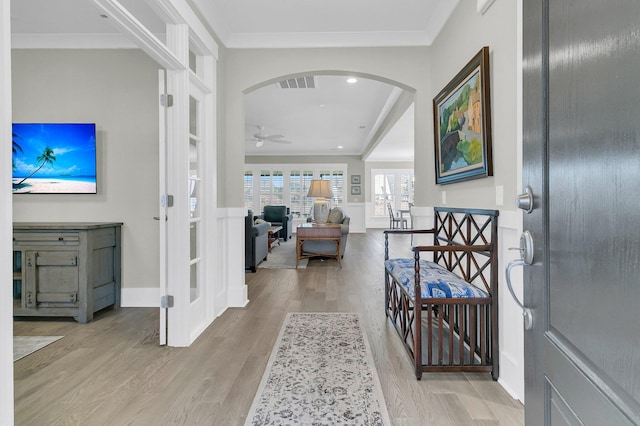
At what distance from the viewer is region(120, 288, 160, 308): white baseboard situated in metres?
3.51

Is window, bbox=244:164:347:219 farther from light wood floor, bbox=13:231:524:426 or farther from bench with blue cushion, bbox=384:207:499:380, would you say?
bench with blue cushion, bbox=384:207:499:380

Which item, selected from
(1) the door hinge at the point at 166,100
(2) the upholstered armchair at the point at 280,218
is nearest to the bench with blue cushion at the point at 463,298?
(1) the door hinge at the point at 166,100

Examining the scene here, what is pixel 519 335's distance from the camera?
184 centimetres

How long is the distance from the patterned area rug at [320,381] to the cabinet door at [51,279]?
192 cm

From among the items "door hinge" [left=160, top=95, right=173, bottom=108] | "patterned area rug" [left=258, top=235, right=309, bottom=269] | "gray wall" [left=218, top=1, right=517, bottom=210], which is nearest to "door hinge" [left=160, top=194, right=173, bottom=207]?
"door hinge" [left=160, top=95, right=173, bottom=108]

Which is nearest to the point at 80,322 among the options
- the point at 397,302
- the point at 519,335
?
the point at 397,302

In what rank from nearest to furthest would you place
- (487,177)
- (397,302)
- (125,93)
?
(487,177) → (397,302) → (125,93)

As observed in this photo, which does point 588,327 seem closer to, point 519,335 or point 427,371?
point 519,335

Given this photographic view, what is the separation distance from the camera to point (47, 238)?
3010 mm

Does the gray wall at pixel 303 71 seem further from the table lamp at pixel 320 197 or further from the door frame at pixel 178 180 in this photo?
the table lamp at pixel 320 197

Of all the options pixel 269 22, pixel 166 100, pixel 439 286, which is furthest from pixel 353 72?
pixel 439 286

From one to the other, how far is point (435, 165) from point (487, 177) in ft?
3.08

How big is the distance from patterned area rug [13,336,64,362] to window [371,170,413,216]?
1091cm

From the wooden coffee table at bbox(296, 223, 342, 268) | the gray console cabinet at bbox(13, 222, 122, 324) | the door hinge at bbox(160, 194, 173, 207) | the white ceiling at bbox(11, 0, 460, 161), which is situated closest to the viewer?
the door hinge at bbox(160, 194, 173, 207)
